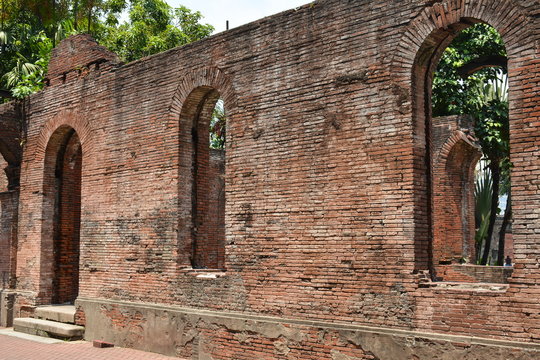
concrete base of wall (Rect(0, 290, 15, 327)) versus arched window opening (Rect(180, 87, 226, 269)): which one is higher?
arched window opening (Rect(180, 87, 226, 269))

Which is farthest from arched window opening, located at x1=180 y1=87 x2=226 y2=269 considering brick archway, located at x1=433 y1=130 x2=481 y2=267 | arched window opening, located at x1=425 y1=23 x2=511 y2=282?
brick archway, located at x1=433 y1=130 x2=481 y2=267

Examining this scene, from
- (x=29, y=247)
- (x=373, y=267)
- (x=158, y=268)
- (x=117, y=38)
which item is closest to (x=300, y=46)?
(x=373, y=267)

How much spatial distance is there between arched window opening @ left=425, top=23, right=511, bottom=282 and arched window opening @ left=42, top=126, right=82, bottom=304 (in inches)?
317

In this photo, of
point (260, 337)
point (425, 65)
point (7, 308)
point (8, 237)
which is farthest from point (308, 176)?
point (8, 237)

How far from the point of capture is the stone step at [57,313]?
11697 mm

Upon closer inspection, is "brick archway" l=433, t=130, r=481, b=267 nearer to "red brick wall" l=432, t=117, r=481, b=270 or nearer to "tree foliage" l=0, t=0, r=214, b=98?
"red brick wall" l=432, t=117, r=481, b=270

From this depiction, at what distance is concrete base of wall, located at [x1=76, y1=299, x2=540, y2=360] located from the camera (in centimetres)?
640

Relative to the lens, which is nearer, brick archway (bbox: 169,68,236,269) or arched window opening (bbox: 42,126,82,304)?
brick archway (bbox: 169,68,236,269)

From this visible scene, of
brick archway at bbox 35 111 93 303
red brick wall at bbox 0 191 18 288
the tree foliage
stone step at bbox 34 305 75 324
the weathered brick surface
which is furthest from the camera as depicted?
the tree foliage

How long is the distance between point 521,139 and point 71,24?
64.9ft

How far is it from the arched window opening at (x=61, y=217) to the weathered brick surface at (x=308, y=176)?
202 cm

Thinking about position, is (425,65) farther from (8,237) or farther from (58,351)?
(8,237)

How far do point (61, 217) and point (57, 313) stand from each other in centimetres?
230

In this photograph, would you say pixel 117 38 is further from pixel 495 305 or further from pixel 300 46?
pixel 495 305
